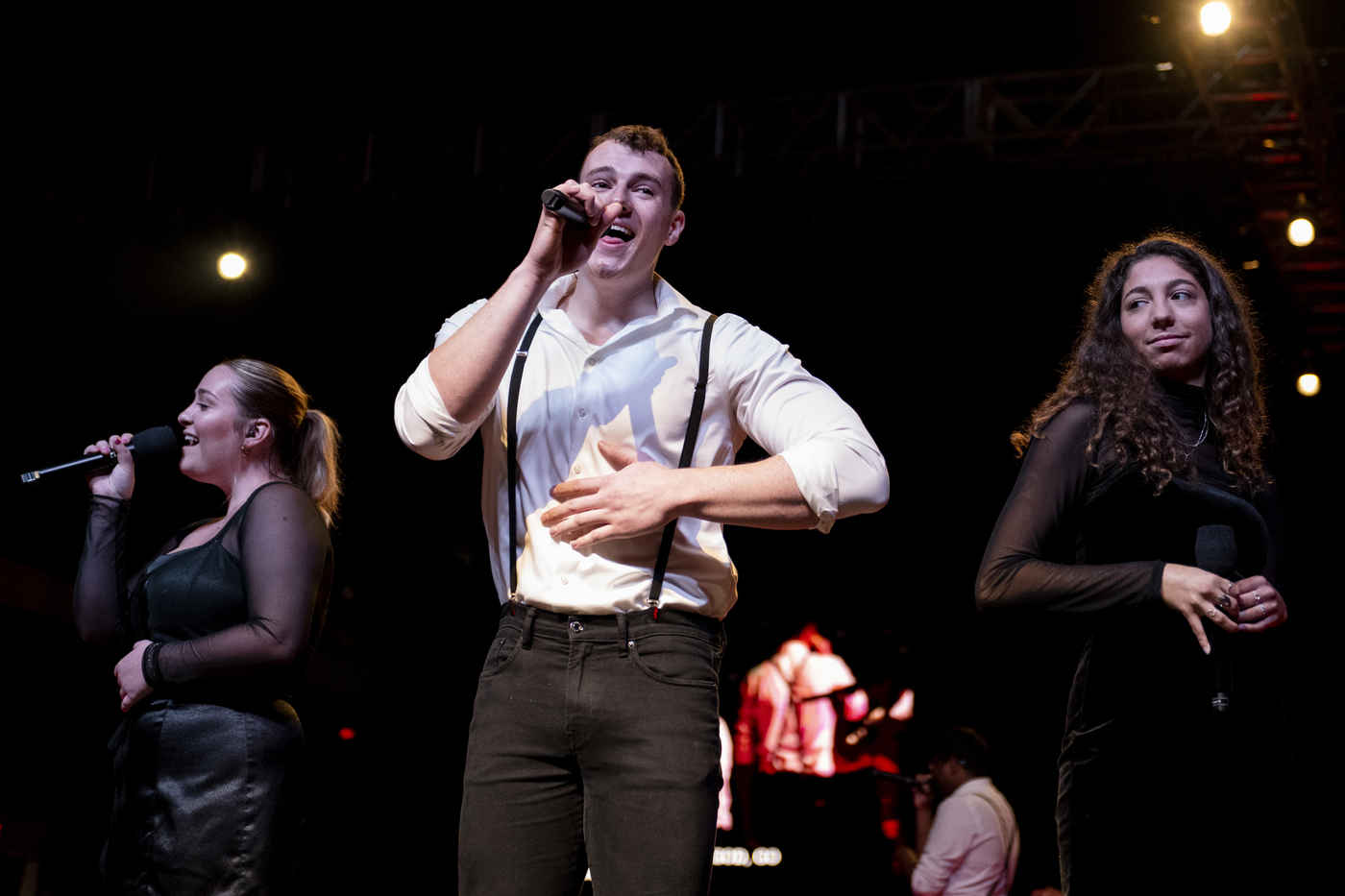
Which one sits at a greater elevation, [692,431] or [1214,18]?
[1214,18]

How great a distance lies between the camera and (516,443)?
1.71m

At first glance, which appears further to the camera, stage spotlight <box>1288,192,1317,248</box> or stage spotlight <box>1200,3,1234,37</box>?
stage spotlight <box>1288,192,1317,248</box>

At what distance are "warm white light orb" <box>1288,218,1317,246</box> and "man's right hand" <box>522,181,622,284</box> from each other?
20.7ft

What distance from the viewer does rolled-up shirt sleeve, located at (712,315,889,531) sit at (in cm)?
153

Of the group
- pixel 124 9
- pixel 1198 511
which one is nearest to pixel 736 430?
pixel 1198 511

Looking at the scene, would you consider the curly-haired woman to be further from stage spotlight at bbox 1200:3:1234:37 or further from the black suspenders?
stage spotlight at bbox 1200:3:1234:37

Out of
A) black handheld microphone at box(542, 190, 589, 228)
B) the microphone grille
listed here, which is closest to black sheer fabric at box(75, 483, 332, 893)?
the microphone grille

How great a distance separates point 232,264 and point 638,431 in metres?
6.66

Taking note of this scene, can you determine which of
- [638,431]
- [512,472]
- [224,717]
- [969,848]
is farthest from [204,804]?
[969,848]

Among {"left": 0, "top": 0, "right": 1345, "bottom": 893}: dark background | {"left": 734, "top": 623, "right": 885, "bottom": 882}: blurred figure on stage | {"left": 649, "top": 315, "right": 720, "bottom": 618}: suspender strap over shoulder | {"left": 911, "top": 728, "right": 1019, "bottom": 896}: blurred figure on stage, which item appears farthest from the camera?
{"left": 734, "top": 623, "right": 885, "bottom": 882}: blurred figure on stage

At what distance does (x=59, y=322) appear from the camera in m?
7.07

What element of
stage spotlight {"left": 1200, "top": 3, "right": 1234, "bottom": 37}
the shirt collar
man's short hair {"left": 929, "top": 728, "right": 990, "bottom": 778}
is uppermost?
stage spotlight {"left": 1200, "top": 3, "right": 1234, "bottom": 37}

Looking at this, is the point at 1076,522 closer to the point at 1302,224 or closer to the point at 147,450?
the point at 147,450

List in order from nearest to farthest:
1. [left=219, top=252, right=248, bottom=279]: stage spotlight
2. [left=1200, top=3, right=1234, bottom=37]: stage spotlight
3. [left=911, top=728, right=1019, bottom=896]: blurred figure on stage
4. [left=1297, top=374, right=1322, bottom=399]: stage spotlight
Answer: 1. [left=911, top=728, right=1019, bottom=896]: blurred figure on stage
2. [left=1200, top=3, right=1234, bottom=37]: stage spotlight
3. [left=219, top=252, right=248, bottom=279]: stage spotlight
4. [left=1297, top=374, right=1322, bottom=399]: stage spotlight
